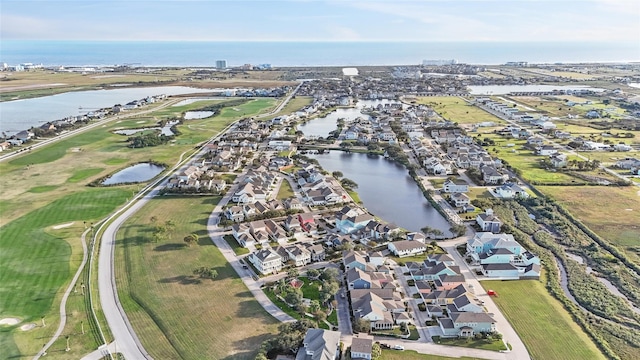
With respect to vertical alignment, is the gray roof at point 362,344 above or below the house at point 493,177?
below

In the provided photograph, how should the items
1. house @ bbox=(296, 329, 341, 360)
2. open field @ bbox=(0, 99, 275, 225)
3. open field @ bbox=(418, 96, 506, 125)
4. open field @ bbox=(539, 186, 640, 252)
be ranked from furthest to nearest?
1. open field @ bbox=(418, 96, 506, 125)
2. open field @ bbox=(0, 99, 275, 225)
3. open field @ bbox=(539, 186, 640, 252)
4. house @ bbox=(296, 329, 341, 360)

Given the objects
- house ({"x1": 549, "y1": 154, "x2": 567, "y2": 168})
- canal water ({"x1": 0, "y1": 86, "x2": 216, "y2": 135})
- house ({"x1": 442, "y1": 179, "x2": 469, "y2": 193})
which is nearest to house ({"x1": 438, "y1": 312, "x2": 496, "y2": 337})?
house ({"x1": 442, "y1": 179, "x2": 469, "y2": 193})

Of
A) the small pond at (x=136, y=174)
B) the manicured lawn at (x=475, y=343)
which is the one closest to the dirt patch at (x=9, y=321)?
the manicured lawn at (x=475, y=343)

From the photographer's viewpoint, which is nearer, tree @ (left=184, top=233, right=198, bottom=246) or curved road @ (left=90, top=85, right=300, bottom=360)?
curved road @ (left=90, top=85, right=300, bottom=360)

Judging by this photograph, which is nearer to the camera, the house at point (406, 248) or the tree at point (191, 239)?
the house at point (406, 248)

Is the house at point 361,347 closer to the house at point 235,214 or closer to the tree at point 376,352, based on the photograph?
the tree at point 376,352

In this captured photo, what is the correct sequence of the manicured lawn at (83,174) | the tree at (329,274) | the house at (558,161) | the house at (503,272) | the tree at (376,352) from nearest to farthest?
the tree at (376,352) < the tree at (329,274) < the house at (503,272) < the manicured lawn at (83,174) < the house at (558,161)

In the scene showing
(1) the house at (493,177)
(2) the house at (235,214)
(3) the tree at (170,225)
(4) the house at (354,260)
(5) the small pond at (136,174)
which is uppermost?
(1) the house at (493,177)

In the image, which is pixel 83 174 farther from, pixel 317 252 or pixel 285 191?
pixel 317 252

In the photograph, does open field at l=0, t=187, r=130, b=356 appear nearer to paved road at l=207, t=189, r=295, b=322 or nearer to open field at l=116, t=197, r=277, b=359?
open field at l=116, t=197, r=277, b=359
